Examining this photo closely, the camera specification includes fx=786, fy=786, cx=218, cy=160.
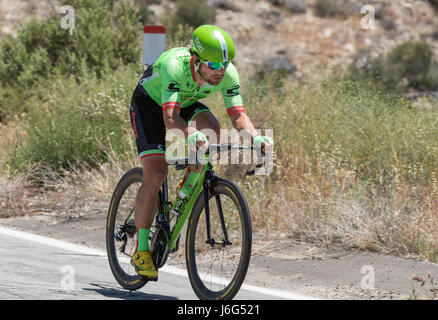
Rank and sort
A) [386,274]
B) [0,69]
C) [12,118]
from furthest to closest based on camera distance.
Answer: [0,69], [12,118], [386,274]

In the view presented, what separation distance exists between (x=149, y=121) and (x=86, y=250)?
95.0 inches

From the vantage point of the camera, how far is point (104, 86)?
11875mm

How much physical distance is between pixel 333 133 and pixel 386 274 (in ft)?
11.4

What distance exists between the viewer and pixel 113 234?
671cm

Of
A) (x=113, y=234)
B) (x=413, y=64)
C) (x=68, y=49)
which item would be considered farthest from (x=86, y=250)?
(x=413, y=64)

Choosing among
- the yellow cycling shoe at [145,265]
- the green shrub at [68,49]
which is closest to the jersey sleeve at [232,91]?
the yellow cycling shoe at [145,265]

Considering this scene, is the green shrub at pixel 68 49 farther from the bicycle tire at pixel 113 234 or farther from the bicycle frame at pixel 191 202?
the bicycle frame at pixel 191 202

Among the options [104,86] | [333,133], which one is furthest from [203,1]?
Answer: [333,133]

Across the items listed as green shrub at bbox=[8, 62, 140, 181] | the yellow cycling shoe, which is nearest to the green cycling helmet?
the yellow cycling shoe

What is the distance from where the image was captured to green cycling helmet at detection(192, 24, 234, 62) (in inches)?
207

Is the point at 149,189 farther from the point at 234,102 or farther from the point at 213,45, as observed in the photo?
the point at 213,45

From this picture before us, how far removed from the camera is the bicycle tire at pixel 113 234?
246 inches
